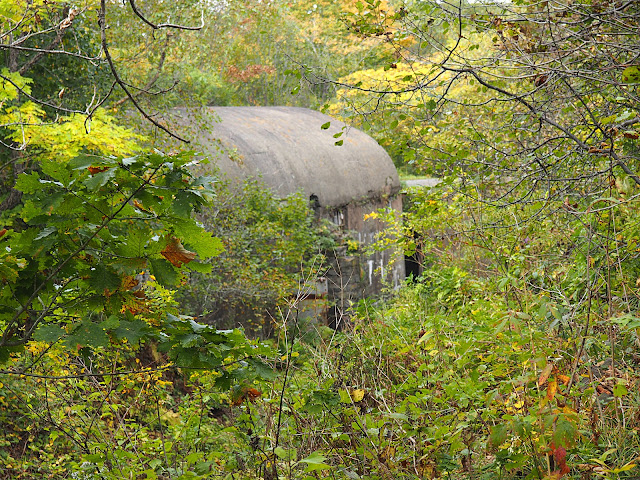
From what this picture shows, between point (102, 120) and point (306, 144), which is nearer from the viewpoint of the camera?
point (102, 120)

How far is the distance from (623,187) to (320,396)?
1.93 m

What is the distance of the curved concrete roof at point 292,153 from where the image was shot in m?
10.9

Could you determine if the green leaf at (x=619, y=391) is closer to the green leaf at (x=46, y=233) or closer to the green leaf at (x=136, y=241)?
the green leaf at (x=136, y=241)

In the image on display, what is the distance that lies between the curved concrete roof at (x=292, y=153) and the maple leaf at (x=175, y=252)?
731 centimetres

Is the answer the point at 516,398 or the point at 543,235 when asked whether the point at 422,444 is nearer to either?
the point at 516,398

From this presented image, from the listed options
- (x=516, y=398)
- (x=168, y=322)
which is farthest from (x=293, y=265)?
(x=168, y=322)

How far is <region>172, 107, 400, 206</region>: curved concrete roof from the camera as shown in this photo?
10891 mm

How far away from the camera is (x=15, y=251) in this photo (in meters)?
2.56

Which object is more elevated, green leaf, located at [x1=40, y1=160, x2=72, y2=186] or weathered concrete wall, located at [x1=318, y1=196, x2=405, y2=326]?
green leaf, located at [x1=40, y1=160, x2=72, y2=186]

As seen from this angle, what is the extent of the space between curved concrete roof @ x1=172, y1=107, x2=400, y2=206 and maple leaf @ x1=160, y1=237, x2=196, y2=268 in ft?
24.0

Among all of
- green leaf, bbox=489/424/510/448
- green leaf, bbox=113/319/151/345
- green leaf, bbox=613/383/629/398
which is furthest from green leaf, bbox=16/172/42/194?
green leaf, bbox=613/383/629/398

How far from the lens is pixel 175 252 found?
8.36 ft

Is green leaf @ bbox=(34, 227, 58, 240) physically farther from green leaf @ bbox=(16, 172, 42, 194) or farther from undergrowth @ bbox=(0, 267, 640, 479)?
undergrowth @ bbox=(0, 267, 640, 479)

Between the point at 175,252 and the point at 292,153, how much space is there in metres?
9.87
